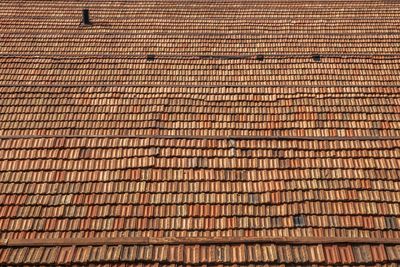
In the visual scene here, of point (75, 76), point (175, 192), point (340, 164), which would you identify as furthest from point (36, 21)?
point (340, 164)

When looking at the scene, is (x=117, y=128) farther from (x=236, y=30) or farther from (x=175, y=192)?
(x=236, y=30)

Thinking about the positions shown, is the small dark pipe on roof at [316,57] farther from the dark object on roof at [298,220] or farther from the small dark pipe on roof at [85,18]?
the small dark pipe on roof at [85,18]

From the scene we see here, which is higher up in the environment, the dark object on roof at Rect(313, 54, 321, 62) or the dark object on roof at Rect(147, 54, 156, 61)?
the dark object on roof at Rect(147, 54, 156, 61)

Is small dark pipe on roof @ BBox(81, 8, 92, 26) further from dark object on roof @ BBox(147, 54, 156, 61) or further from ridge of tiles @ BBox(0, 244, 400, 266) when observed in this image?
ridge of tiles @ BBox(0, 244, 400, 266)

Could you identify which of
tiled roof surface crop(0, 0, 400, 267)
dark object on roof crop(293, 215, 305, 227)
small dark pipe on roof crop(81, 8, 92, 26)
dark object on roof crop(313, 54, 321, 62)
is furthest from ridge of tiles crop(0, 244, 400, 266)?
small dark pipe on roof crop(81, 8, 92, 26)

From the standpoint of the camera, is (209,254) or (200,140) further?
(200,140)

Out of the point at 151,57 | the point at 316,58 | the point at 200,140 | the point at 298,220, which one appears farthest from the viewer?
the point at 151,57

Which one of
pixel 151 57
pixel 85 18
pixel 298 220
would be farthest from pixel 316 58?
pixel 85 18

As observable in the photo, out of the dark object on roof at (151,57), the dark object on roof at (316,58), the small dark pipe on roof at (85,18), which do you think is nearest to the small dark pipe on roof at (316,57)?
the dark object on roof at (316,58)

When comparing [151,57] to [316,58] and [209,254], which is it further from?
[209,254]
